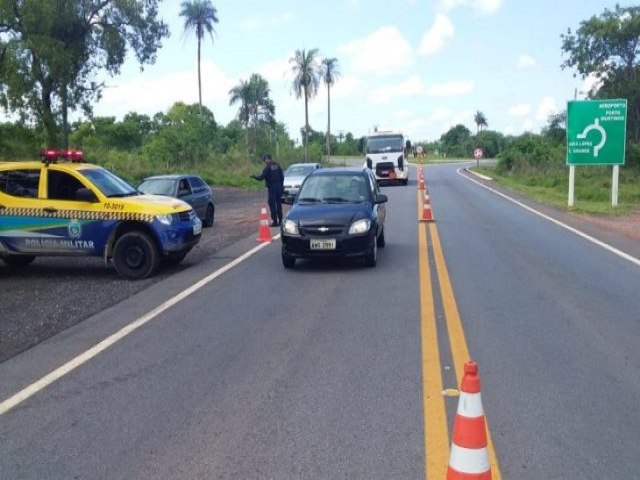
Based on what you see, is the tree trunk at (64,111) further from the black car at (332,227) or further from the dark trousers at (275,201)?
the black car at (332,227)

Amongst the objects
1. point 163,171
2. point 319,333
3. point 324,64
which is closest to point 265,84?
point 324,64

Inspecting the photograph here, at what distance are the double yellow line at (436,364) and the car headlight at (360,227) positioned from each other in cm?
109

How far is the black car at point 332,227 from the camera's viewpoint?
10938mm

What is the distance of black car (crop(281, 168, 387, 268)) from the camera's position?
35.9 feet

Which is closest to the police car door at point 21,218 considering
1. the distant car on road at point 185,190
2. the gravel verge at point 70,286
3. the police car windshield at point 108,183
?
the gravel verge at point 70,286

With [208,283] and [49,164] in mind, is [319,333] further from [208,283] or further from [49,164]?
[49,164]

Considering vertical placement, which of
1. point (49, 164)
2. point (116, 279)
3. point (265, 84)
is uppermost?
point (265, 84)

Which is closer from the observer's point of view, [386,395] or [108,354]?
[386,395]

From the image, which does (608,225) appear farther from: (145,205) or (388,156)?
(388,156)

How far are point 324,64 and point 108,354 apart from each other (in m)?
68.6

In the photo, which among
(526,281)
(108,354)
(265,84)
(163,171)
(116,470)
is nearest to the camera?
(116,470)

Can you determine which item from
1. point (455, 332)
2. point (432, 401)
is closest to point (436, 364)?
point (432, 401)

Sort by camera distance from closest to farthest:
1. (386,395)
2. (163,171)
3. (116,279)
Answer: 1. (386,395)
2. (116,279)
3. (163,171)

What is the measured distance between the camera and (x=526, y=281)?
33.0ft
